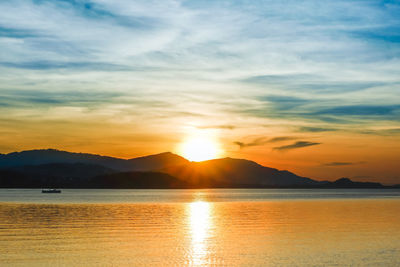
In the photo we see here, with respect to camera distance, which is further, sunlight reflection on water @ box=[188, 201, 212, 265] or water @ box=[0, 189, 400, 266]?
sunlight reflection on water @ box=[188, 201, 212, 265]

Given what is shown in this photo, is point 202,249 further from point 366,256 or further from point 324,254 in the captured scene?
point 366,256

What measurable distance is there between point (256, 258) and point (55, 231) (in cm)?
2998

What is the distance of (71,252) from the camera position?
44906mm

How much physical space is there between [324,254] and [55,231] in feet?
112

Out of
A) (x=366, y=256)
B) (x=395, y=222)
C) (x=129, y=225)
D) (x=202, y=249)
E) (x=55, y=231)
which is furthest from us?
(x=395, y=222)

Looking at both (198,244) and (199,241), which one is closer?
(198,244)

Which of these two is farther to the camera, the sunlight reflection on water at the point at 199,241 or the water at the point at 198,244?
the sunlight reflection on water at the point at 199,241

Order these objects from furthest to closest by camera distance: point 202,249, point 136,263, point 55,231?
point 55,231
point 202,249
point 136,263

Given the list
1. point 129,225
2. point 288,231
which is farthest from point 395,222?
point 129,225

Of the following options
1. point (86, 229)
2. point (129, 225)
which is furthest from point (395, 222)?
point (86, 229)

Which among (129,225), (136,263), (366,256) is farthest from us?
(129,225)

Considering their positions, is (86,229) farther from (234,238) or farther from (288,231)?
(288,231)

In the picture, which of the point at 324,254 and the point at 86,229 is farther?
the point at 86,229

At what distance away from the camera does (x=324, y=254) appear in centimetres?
4409
